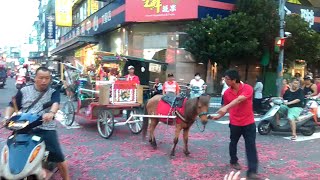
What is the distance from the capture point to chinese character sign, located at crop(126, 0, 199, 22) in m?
18.0

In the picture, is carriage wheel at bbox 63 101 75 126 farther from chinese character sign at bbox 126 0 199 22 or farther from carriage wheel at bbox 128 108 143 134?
chinese character sign at bbox 126 0 199 22

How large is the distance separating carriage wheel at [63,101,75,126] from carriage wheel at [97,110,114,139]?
147 centimetres

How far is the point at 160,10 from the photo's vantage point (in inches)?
741

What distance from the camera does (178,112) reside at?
6941mm

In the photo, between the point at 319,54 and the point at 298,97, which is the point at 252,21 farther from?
the point at 298,97

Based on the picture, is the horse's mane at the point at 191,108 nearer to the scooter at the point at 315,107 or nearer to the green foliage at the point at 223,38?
the scooter at the point at 315,107

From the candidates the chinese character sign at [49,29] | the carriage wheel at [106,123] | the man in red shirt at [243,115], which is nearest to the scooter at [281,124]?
the man in red shirt at [243,115]

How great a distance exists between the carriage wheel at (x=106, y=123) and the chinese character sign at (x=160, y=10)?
34.7ft

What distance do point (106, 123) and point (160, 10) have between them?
11.4 meters

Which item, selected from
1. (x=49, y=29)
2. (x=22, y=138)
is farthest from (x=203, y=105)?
(x=49, y=29)

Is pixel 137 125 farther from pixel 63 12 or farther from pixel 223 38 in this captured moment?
pixel 63 12

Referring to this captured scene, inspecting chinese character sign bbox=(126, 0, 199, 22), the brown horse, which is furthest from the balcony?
the brown horse

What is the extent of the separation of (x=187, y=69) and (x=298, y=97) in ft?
32.9

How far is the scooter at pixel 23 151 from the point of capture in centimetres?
361
